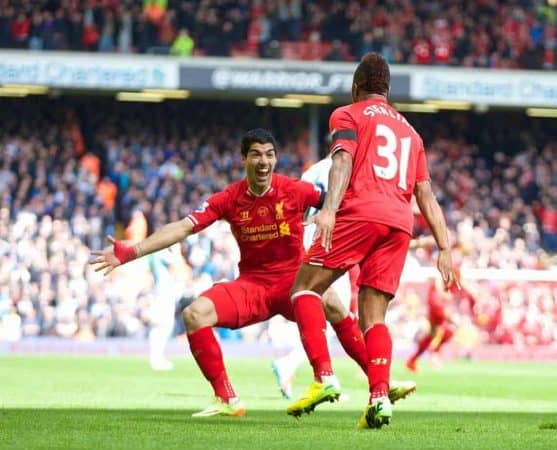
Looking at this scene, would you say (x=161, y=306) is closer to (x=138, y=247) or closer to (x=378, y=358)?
(x=138, y=247)

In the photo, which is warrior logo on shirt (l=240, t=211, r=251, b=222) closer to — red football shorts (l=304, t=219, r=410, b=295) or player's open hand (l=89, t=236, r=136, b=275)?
player's open hand (l=89, t=236, r=136, b=275)

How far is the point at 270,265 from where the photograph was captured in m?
10.5

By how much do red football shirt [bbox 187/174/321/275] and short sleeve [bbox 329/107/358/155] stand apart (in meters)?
1.58

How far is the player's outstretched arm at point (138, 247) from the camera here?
30.5 ft

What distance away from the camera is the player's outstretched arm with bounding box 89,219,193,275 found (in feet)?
30.5

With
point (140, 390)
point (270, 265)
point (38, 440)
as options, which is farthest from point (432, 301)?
point (38, 440)

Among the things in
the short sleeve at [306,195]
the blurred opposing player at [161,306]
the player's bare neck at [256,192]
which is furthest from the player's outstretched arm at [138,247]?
the blurred opposing player at [161,306]

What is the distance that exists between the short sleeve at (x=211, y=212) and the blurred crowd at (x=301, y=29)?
2449 centimetres

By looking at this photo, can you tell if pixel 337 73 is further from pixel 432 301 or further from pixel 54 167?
pixel 432 301

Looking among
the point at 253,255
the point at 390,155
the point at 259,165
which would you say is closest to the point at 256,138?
the point at 259,165

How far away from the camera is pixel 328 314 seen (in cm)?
1005

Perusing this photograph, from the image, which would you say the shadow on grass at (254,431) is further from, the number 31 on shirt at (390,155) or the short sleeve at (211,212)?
the number 31 on shirt at (390,155)

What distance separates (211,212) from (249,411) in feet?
6.26

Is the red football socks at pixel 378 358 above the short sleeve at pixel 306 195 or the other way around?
the other way around
